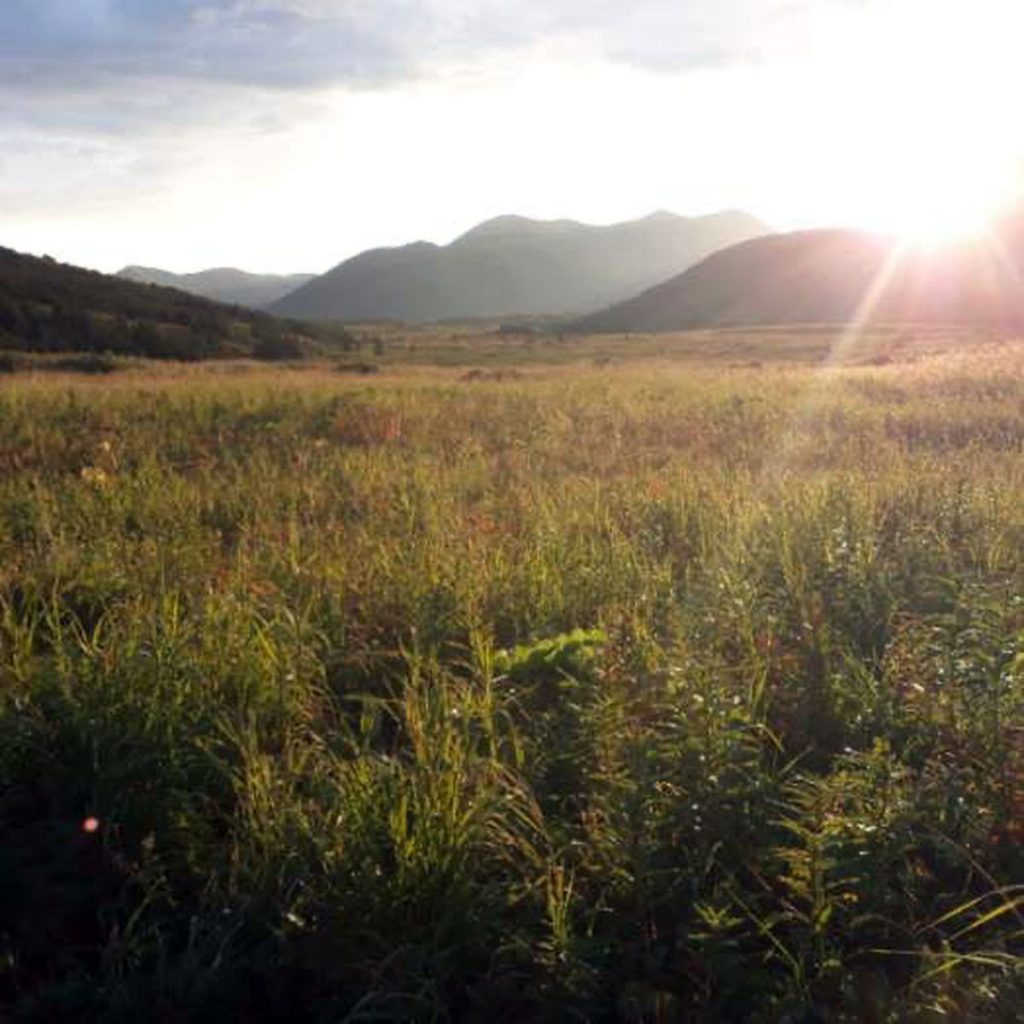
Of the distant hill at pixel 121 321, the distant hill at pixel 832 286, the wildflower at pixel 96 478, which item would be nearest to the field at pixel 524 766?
the wildflower at pixel 96 478

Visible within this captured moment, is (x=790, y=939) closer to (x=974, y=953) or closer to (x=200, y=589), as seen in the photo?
(x=974, y=953)

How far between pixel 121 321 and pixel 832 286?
9351cm

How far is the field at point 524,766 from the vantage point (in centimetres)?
258

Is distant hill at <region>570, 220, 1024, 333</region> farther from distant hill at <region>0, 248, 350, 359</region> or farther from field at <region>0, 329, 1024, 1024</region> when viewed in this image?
field at <region>0, 329, 1024, 1024</region>

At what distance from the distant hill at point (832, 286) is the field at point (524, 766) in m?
81.8

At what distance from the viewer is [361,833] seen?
2830 mm

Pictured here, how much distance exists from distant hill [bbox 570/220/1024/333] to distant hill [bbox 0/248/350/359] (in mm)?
58603

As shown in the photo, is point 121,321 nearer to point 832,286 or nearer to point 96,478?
point 96,478

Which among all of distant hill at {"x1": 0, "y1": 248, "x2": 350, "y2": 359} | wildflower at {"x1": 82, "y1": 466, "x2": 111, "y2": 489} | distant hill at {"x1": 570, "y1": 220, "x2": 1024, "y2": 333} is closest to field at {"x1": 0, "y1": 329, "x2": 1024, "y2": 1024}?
wildflower at {"x1": 82, "y1": 466, "x2": 111, "y2": 489}

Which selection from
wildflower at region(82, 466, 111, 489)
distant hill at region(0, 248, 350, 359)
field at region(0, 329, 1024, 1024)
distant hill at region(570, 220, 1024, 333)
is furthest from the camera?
distant hill at region(570, 220, 1024, 333)

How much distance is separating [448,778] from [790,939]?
985 mm

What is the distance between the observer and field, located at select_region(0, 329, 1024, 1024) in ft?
8.47

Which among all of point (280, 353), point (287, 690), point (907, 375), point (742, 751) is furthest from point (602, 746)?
point (280, 353)

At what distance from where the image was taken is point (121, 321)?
34.4m
